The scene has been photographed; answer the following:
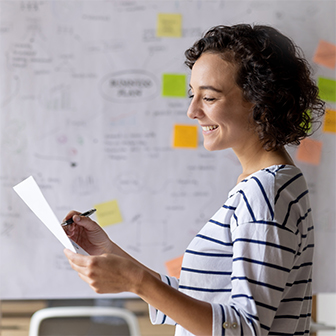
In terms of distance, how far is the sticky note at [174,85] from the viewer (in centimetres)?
170

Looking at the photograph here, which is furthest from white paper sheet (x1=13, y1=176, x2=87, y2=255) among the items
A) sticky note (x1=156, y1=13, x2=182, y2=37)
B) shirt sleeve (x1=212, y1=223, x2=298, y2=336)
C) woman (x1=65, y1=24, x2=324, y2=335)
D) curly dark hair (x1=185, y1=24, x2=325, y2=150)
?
sticky note (x1=156, y1=13, x2=182, y2=37)

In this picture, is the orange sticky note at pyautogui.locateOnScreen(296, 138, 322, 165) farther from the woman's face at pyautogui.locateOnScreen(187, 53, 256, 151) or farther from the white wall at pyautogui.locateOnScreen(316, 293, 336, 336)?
the woman's face at pyautogui.locateOnScreen(187, 53, 256, 151)

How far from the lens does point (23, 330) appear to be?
1697 millimetres

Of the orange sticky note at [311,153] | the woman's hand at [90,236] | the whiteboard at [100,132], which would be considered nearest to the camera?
the woman's hand at [90,236]

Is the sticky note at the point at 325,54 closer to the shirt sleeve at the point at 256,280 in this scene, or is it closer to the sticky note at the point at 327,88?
the sticky note at the point at 327,88

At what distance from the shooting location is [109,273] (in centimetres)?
64

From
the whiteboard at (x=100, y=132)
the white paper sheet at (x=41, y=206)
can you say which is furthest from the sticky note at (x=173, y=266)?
the white paper sheet at (x=41, y=206)

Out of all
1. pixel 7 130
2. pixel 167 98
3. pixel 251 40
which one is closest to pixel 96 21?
pixel 167 98

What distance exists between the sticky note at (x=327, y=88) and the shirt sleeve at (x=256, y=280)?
1.31 meters

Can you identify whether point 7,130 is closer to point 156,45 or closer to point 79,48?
point 79,48

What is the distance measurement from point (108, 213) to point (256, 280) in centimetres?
111

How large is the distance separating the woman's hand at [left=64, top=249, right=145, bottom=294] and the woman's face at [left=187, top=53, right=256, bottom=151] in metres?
0.36

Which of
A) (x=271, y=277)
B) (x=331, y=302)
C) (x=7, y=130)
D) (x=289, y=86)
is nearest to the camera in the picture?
(x=271, y=277)

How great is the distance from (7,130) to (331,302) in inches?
67.0
